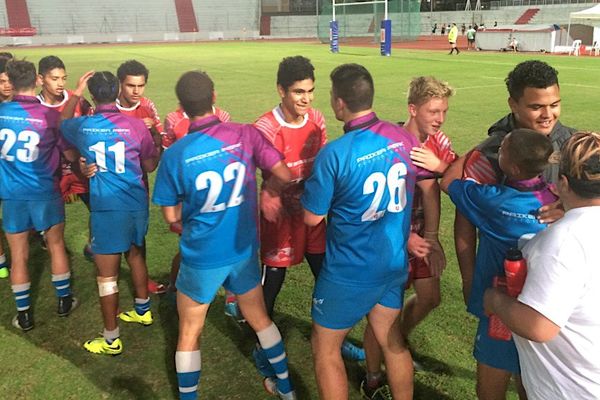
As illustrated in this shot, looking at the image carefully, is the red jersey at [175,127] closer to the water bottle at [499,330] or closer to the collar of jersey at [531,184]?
the collar of jersey at [531,184]

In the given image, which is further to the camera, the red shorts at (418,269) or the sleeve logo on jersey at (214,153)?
the red shorts at (418,269)

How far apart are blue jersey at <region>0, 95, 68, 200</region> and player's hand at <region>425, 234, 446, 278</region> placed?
2976 mm

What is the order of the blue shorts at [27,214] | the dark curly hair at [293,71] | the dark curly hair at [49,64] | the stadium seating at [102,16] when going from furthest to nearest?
the stadium seating at [102,16] < the dark curly hair at [49,64] < the blue shorts at [27,214] < the dark curly hair at [293,71]

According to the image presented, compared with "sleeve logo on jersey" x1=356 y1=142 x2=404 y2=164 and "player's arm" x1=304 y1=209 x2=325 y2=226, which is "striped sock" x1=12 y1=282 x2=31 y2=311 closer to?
"player's arm" x1=304 y1=209 x2=325 y2=226

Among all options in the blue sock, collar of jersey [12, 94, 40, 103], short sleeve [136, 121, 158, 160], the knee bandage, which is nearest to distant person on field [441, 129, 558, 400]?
short sleeve [136, 121, 158, 160]

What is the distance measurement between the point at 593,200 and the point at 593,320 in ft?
1.33

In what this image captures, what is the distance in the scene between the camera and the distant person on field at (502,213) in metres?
2.30

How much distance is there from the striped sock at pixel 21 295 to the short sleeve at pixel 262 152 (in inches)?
97.9

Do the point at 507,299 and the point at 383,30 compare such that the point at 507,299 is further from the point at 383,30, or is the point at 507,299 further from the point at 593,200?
the point at 383,30

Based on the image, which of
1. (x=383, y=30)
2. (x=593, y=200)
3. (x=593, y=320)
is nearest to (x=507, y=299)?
(x=593, y=320)

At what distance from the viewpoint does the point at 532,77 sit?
269 centimetres

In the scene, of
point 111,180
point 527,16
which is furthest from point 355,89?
point 527,16

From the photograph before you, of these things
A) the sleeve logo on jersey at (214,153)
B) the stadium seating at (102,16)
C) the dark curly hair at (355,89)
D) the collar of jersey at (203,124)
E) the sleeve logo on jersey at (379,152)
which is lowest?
the sleeve logo on jersey at (214,153)

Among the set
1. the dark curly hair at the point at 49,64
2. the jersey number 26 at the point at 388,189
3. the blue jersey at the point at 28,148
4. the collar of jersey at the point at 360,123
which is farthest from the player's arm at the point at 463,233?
the dark curly hair at the point at 49,64
